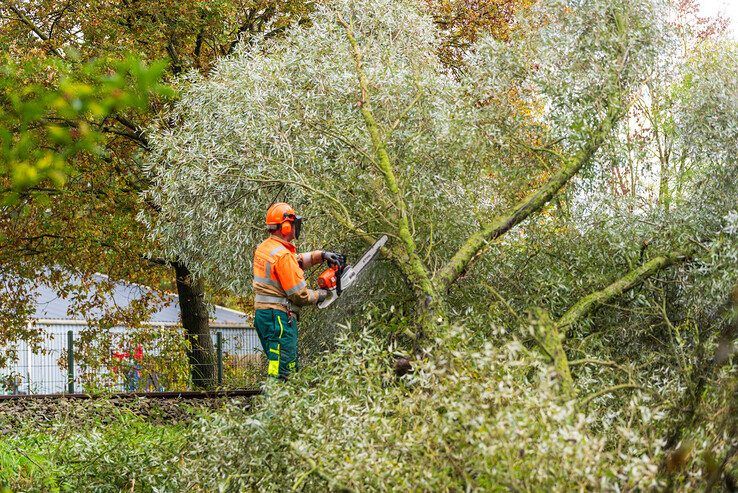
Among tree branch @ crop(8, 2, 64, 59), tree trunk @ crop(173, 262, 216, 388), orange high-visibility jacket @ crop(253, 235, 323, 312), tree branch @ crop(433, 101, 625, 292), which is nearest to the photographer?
orange high-visibility jacket @ crop(253, 235, 323, 312)

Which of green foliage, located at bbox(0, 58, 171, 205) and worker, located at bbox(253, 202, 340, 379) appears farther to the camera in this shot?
worker, located at bbox(253, 202, 340, 379)

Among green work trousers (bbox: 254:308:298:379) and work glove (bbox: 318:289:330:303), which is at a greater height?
work glove (bbox: 318:289:330:303)

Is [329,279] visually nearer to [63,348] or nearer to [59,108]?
[59,108]

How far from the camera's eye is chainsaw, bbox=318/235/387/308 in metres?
7.53

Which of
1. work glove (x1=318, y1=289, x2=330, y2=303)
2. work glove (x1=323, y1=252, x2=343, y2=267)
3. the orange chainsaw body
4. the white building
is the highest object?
work glove (x1=323, y1=252, x2=343, y2=267)

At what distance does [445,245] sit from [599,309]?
150cm

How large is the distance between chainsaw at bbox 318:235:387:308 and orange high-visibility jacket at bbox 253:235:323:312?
5.3 inches

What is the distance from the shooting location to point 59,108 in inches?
112

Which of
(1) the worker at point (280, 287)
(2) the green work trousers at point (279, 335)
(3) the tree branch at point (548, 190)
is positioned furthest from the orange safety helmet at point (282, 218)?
(3) the tree branch at point (548, 190)

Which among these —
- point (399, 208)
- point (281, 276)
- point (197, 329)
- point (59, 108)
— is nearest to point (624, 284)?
point (399, 208)

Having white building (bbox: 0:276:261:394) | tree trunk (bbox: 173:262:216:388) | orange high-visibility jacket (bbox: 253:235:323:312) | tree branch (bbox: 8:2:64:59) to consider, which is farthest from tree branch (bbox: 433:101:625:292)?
tree branch (bbox: 8:2:64:59)

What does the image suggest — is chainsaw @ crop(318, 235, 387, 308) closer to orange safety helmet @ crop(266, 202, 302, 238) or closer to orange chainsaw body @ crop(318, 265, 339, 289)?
orange chainsaw body @ crop(318, 265, 339, 289)

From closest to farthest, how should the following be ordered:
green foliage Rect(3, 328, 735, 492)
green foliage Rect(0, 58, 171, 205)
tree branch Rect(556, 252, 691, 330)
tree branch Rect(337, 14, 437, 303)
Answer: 1. green foliage Rect(0, 58, 171, 205)
2. green foliage Rect(3, 328, 735, 492)
3. tree branch Rect(337, 14, 437, 303)
4. tree branch Rect(556, 252, 691, 330)

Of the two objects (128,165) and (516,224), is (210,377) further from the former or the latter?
(516,224)
